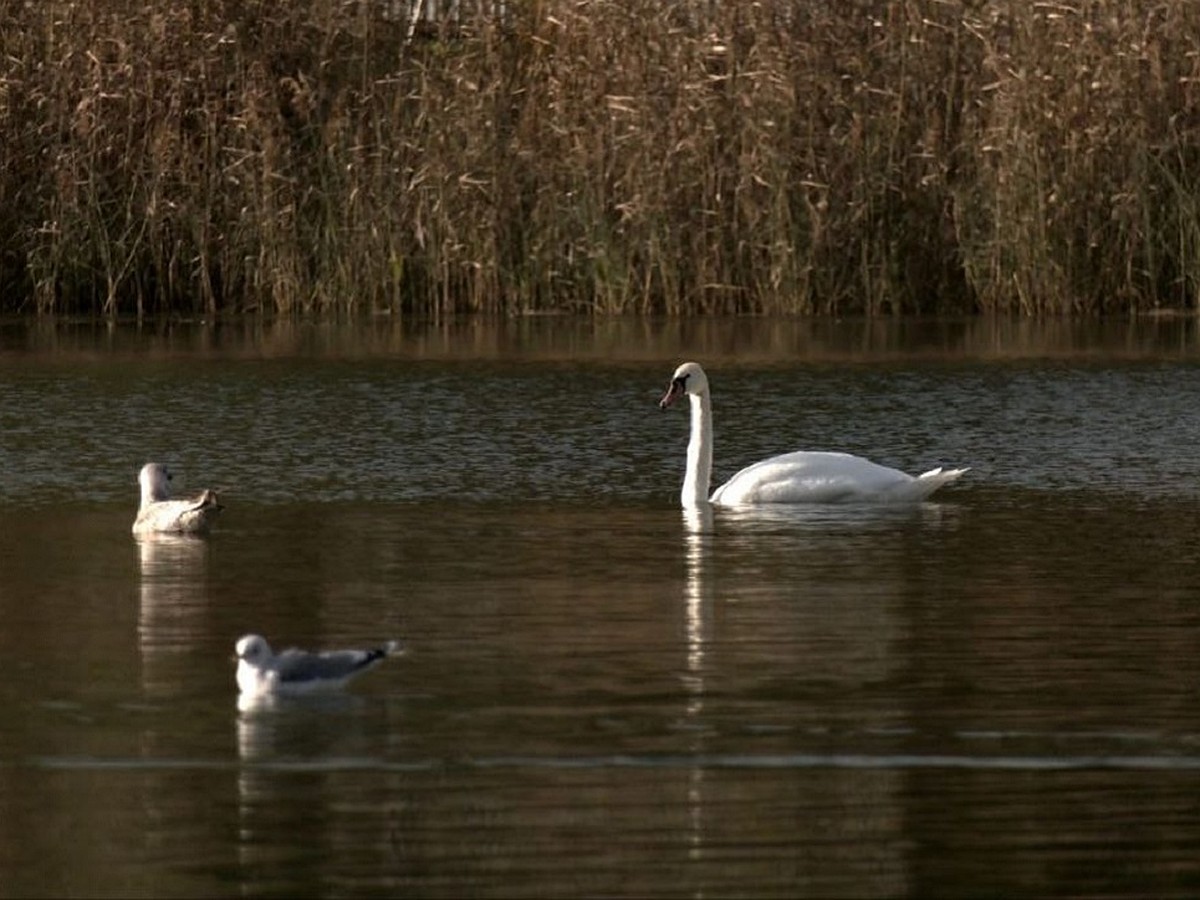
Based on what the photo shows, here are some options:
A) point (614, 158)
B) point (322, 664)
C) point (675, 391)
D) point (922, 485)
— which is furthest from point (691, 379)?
point (614, 158)

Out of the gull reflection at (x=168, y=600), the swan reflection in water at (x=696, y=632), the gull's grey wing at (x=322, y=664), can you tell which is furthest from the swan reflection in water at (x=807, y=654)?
the gull reflection at (x=168, y=600)

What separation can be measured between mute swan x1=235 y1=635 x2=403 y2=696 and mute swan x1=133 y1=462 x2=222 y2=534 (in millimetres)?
3576

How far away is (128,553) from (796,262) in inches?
416

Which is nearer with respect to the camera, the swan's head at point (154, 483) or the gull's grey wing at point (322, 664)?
the gull's grey wing at point (322, 664)

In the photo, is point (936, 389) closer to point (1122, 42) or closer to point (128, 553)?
point (1122, 42)

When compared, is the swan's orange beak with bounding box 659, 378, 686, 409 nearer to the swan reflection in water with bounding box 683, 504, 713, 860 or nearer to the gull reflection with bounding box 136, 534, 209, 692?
the swan reflection in water with bounding box 683, 504, 713, 860

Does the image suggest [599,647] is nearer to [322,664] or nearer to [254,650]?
[322,664]

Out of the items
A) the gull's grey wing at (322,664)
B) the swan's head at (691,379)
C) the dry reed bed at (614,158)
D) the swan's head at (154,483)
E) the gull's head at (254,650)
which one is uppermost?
the dry reed bed at (614,158)

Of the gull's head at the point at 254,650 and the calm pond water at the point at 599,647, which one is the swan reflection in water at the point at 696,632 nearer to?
the calm pond water at the point at 599,647

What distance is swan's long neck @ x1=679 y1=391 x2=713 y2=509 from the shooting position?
528 inches

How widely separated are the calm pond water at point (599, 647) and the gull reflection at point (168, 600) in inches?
1.4

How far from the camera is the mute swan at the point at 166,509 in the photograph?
471 inches

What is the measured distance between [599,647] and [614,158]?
502 inches

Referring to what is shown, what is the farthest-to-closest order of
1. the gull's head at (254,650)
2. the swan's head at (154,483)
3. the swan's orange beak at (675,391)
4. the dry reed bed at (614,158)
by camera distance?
the dry reed bed at (614,158) → the swan's orange beak at (675,391) → the swan's head at (154,483) → the gull's head at (254,650)
